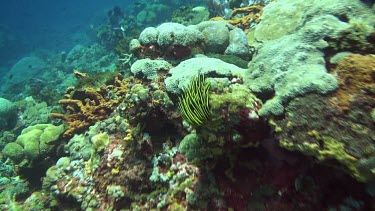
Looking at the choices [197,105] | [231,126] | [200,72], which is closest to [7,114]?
[200,72]

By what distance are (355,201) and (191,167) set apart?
6.72ft

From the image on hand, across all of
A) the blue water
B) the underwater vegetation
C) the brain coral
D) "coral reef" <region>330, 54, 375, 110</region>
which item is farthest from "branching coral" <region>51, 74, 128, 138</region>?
the blue water

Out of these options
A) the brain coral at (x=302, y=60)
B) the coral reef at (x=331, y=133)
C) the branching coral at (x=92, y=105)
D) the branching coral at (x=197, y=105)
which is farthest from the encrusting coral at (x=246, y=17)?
the coral reef at (x=331, y=133)

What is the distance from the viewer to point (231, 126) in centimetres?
316

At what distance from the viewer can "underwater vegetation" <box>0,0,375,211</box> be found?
2.73 m

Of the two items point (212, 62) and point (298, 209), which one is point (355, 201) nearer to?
point (298, 209)

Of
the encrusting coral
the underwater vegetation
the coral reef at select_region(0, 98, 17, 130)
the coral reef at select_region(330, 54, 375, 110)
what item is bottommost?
the coral reef at select_region(0, 98, 17, 130)

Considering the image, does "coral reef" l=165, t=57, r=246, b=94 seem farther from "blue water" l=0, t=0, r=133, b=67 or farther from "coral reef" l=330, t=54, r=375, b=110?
"blue water" l=0, t=0, r=133, b=67

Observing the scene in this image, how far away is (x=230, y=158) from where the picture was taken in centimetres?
337

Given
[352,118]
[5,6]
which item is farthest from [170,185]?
[5,6]

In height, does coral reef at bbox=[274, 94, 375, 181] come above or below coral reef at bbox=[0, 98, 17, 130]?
above

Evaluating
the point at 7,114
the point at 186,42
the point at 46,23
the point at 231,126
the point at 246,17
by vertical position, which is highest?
the point at 231,126

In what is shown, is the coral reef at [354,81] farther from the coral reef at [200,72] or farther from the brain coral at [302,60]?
the coral reef at [200,72]

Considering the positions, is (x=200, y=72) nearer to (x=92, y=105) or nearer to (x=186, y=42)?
(x=186, y=42)
